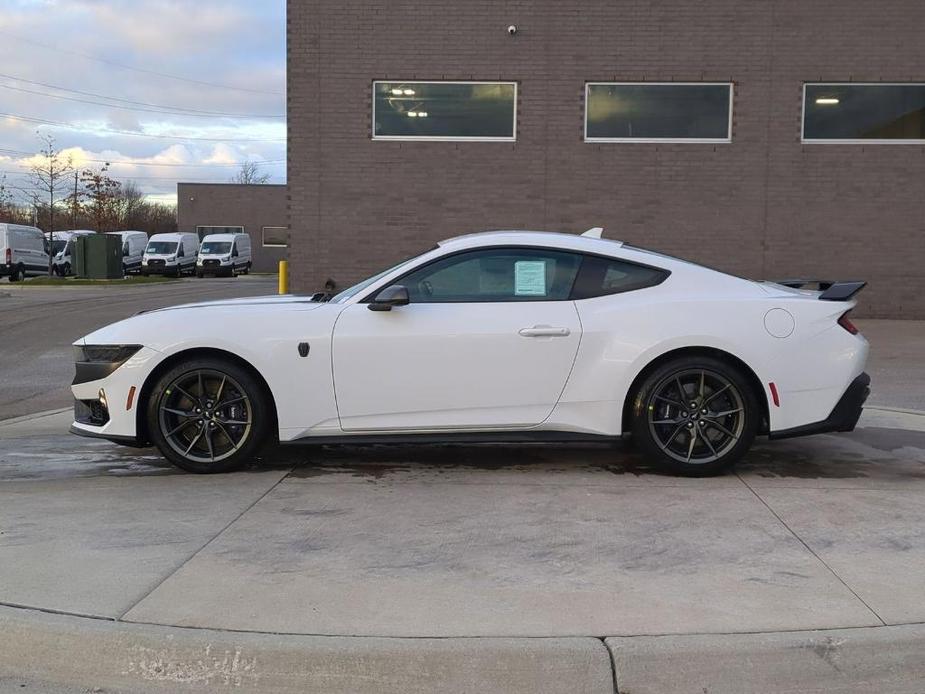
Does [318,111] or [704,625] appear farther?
[318,111]

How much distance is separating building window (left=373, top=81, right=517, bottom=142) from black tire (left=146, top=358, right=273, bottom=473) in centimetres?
1047

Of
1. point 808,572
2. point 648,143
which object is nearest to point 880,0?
point 648,143

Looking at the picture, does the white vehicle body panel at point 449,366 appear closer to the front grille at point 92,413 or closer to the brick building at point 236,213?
the front grille at point 92,413

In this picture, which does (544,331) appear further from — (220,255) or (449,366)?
(220,255)

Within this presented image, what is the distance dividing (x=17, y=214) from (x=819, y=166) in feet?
221

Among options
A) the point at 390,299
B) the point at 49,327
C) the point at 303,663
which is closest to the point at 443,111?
the point at 49,327

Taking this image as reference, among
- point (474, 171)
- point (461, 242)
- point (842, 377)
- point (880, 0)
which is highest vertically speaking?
point (880, 0)

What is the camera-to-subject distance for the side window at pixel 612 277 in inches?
221

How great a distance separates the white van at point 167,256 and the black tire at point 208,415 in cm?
3871

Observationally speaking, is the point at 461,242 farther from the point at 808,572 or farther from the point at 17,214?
the point at 17,214

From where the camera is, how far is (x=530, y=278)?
5.62m

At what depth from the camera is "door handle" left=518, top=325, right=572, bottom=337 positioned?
543cm

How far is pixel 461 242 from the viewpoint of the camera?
5707mm

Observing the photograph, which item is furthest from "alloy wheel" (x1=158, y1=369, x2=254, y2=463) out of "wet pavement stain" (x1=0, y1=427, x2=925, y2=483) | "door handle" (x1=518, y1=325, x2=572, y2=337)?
"door handle" (x1=518, y1=325, x2=572, y2=337)
